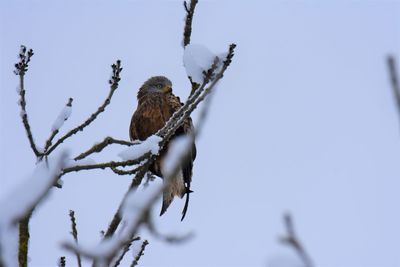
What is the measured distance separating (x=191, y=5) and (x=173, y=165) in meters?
2.13

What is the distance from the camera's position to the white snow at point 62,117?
11.5ft

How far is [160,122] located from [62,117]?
2.42 metres

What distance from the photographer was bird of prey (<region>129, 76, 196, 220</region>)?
17.6ft

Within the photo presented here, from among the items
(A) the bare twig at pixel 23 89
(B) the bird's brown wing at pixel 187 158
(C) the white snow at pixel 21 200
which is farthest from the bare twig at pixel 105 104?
(C) the white snow at pixel 21 200

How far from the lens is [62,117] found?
3654mm

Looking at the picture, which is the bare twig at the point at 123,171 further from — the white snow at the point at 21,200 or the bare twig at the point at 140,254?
the white snow at the point at 21,200

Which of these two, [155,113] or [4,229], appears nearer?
[4,229]

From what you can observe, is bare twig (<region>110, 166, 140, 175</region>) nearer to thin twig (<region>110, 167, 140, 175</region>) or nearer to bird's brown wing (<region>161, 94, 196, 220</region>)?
thin twig (<region>110, 167, 140, 175</region>)

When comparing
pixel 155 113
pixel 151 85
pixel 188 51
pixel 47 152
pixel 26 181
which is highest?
pixel 151 85

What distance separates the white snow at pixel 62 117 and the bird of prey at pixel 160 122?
152cm

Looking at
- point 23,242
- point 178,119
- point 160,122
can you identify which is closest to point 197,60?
point 178,119

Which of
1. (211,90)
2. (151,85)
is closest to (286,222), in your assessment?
(211,90)

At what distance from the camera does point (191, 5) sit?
326 cm

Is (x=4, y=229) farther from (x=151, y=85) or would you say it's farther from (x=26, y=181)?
(x=151, y=85)
